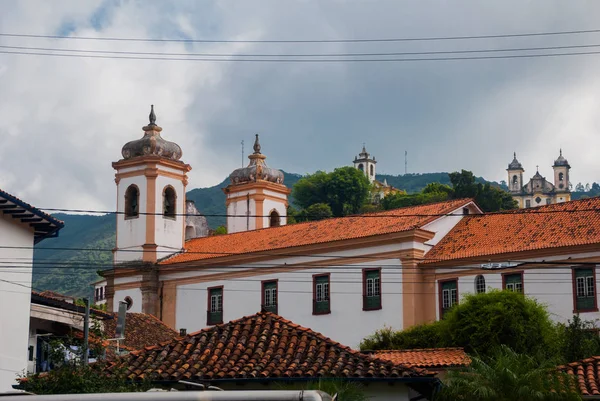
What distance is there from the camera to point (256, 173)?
229 ft

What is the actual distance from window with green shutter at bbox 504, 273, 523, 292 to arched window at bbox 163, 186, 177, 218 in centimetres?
1967

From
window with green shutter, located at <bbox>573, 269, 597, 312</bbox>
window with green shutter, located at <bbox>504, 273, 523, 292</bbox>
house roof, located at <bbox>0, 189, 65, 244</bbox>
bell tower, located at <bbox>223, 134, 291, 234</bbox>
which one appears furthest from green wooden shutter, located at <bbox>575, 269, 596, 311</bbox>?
bell tower, located at <bbox>223, 134, 291, 234</bbox>

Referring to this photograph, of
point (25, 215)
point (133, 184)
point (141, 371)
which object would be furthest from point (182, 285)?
point (141, 371)

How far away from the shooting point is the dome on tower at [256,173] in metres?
69.9

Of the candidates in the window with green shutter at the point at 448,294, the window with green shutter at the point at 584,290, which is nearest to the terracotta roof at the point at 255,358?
the window with green shutter at the point at 584,290

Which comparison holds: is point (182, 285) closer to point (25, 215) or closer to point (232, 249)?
point (232, 249)

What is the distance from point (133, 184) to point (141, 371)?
37270 mm

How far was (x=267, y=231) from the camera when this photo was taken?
57.4 meters

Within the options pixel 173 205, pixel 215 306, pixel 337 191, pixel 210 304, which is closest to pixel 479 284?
pixel 215 306

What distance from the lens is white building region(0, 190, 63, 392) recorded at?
31.6 metres

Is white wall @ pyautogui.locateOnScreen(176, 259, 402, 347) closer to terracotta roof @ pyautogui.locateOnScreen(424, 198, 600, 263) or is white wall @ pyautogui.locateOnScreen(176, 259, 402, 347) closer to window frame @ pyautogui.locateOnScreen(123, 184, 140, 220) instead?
terracotta roof @ pyautogui.locateOnScreen(424, 198, 600, 263)

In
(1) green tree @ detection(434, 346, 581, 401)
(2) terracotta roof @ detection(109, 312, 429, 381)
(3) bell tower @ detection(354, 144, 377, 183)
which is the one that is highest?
(3) bell tower @ detection(354, 144, 377, 183)

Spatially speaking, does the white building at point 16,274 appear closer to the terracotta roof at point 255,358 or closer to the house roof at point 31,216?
the house roof at point 31,216

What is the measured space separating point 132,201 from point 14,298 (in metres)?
27.4
